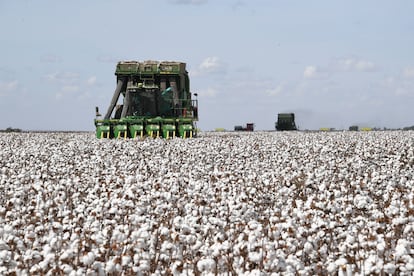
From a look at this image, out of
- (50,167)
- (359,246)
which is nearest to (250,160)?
(50,167)

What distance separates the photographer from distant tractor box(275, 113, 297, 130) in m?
75.9

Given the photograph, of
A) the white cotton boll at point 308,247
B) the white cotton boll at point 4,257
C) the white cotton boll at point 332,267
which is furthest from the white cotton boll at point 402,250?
the white cotton boll at point 4,257

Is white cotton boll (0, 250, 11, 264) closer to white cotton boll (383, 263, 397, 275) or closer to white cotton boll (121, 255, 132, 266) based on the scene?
white cotton boll (121, 255, 132, 266)

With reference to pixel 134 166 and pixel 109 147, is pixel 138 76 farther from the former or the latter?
pixel 134 166

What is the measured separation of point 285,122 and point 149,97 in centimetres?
3815

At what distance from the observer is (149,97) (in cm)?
3997

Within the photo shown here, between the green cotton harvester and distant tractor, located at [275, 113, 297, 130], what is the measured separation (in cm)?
3505

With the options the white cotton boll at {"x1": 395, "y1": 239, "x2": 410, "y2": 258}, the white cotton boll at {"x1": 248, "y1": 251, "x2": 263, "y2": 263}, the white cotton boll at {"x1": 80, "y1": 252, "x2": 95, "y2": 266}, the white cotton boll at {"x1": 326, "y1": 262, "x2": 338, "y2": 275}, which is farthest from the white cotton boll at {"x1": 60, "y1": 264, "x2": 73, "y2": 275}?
the white cotton boll at {"x1": 395, "y1": 239, "x2": 410, "y2": 258}

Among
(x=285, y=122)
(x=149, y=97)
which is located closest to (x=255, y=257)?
(x=149, y=97)

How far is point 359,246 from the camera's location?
26.8 ft

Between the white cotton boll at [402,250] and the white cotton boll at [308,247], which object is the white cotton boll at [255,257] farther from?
the white cotton boll at [402,250]

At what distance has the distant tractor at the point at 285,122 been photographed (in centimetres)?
7594

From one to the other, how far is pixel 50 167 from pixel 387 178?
9.07 m

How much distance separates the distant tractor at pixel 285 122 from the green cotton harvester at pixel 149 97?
115 feet
